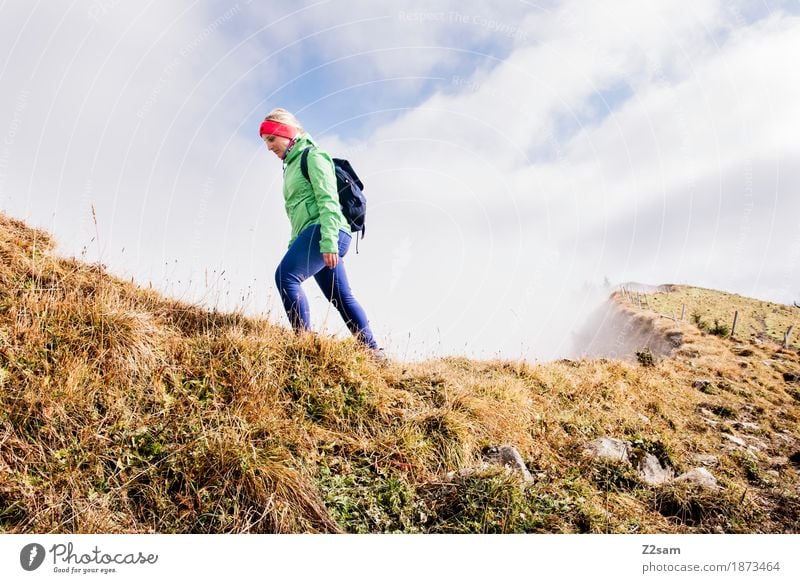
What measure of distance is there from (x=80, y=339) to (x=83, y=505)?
4.82ft

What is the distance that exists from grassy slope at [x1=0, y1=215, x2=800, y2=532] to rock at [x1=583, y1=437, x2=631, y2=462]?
0.15 metres

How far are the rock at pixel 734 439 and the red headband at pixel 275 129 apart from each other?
729 centimetres

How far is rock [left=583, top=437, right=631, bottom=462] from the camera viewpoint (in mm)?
4203

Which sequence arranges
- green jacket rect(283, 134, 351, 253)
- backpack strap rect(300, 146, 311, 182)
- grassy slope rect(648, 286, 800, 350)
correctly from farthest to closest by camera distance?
grassy slope rect(648, 286, 800, 350) < backpack strap rect(300, 146, 311, 182) < green jacket rect(283, 134, 351, 253)

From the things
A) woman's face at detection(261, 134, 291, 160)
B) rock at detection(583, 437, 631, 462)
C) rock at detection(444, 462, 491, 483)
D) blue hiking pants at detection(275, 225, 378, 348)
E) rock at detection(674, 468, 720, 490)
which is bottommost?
rock at detection(674, 468, 720, 490)

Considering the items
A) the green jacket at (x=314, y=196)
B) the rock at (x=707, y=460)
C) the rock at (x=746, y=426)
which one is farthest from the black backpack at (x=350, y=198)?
the rock at (x=746, y=426)

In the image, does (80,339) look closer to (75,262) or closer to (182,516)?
(182,516)

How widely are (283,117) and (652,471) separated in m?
5.23

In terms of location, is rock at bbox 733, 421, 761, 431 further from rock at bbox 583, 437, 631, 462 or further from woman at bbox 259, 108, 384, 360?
woman at bbox 259, 108, 384, 360

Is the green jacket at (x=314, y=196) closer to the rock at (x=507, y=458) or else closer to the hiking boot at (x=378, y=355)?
the hiking boot at (x=378, y=355)

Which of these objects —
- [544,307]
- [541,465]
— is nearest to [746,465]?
[541,465]

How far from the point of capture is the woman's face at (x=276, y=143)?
4758mm

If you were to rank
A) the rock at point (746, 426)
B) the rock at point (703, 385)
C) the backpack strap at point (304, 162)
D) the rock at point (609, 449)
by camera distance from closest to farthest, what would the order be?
the rock at point (609, 449)
the backpack strap at point (304, 162)
the rock at point (746, 426)
the rock at point (703, 385)

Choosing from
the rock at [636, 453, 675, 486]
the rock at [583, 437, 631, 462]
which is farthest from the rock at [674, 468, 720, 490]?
the rock at [583, 437, 631, 462]
